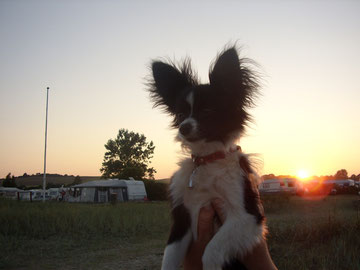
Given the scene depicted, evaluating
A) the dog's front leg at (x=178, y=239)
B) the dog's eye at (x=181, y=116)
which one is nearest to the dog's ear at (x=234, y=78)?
the dog's eye at (x=181, y=116)

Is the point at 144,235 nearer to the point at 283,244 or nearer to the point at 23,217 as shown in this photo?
the point at 23,217

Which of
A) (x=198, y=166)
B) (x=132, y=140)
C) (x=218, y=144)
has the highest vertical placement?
(x=132, y=140)

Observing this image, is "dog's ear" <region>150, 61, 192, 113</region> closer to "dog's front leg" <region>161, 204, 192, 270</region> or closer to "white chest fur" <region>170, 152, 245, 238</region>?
"white chest fur" <region>170, 152, 245, 238</region>

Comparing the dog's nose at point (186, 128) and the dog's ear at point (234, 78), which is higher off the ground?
the dog's ear at point (234, 78)

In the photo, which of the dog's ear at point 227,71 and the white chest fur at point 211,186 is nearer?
the white chest fur at point 211,186

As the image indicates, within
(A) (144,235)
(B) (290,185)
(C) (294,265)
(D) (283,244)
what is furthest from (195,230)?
(B) (290,185)

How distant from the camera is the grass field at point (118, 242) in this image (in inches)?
262

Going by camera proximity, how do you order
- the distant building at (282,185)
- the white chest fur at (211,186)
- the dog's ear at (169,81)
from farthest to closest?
the distant building at (282,185)
the dog's ear at (169,81)
the white chest fur at (211,186)

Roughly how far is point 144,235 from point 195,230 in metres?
9.03

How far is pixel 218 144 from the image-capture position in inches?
132

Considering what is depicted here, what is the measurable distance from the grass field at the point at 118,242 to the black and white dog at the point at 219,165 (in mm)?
3459

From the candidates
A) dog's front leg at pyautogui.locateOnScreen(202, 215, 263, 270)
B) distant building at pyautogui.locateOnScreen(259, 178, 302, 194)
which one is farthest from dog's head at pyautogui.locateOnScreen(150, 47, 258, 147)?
distant building at pyautogui.locateOnScreen(259, 178, 302, 194)

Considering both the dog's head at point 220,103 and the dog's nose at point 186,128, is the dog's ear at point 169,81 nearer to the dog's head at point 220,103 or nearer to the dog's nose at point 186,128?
the dog's head at point 220,103

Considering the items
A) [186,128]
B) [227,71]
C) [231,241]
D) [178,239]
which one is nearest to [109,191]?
[178,239]
